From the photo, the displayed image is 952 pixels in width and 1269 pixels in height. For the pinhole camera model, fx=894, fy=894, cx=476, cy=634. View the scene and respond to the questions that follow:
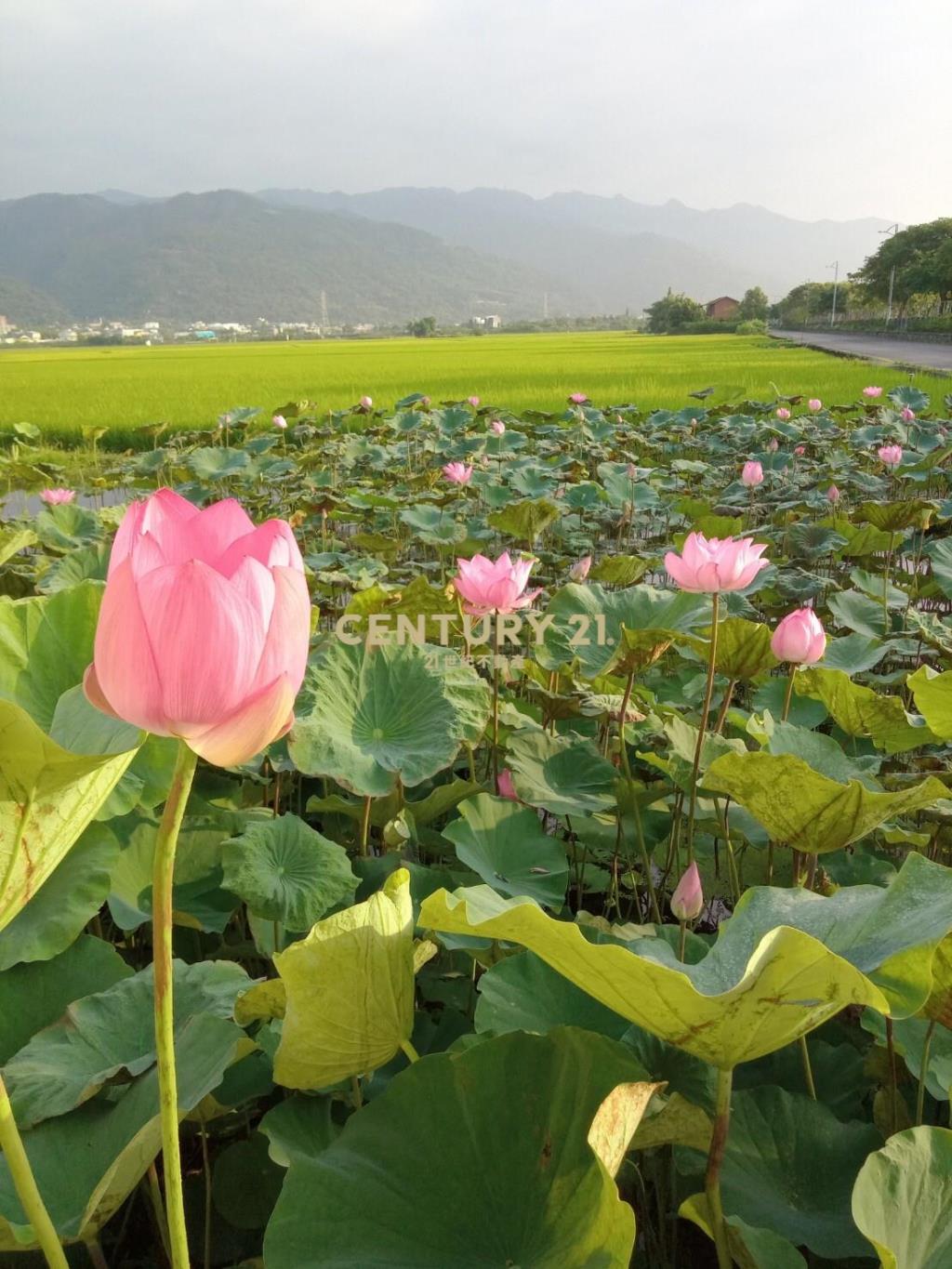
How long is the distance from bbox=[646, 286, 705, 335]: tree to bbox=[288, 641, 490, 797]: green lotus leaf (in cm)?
6102

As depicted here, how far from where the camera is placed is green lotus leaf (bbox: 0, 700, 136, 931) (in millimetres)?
504

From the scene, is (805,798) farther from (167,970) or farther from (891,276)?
(891,276)

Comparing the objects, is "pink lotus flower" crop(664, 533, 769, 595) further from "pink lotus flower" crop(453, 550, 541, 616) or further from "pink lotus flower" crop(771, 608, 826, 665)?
"pink lotus flower" crop(453, 550, 541, 616)

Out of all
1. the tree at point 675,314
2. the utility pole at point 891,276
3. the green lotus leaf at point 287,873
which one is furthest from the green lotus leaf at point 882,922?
the tree at point 675,314

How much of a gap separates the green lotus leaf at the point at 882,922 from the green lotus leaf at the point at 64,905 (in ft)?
2.34

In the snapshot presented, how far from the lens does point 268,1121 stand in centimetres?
89

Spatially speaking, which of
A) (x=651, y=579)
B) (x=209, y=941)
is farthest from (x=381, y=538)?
(x=209, y=941)

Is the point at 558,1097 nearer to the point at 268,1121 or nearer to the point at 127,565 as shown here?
the point at 268,1121

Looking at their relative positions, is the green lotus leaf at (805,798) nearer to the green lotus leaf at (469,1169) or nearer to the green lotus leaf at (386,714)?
the green lotus leaf at (469,1169)

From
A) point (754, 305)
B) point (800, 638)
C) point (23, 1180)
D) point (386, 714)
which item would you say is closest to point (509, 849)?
point (386, 714)

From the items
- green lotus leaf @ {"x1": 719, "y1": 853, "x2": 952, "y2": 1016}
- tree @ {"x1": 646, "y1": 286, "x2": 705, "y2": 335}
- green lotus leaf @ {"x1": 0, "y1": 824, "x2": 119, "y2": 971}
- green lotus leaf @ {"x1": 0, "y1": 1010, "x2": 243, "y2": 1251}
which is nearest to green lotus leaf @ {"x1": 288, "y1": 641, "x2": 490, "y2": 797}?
green lotus leaf @ {"x1": 0, "y1": 824, "x2": 119, "y2": 971}

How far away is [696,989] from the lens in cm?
60

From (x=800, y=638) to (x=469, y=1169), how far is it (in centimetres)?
110

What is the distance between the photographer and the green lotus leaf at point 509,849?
1391mm
